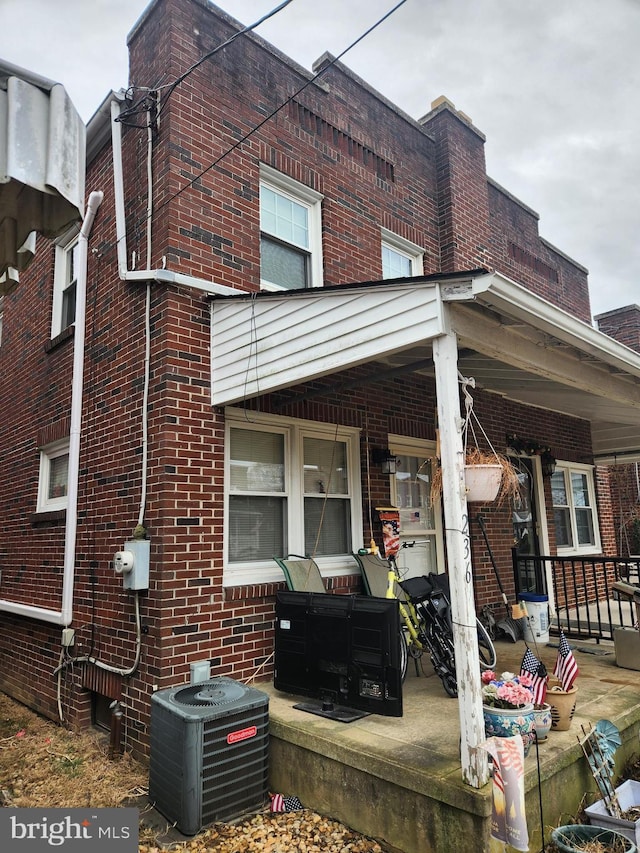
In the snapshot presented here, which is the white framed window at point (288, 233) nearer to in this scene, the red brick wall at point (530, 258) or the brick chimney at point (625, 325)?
the red brick wall at point (530, 258)

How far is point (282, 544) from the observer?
537cm

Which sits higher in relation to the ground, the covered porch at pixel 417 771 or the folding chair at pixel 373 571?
the folding chair at pixel 373 571

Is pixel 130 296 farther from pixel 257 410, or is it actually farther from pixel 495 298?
pixel 495 298

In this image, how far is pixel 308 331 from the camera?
410 centimetres

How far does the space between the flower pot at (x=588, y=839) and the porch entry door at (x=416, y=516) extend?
10.8ft

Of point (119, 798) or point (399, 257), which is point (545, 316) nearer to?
point (399, 257)

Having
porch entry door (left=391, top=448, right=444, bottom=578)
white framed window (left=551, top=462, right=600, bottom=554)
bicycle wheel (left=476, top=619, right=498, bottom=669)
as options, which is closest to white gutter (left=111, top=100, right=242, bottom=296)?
porch entry door (left=391, top=448, right=444, bottom=578)

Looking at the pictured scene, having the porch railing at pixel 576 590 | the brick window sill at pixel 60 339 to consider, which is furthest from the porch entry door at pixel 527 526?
the brick window sill at pixel 60 339

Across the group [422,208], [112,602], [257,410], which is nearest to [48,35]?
[257,410]

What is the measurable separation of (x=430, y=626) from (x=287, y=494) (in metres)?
1.68

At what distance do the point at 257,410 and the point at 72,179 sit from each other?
2.82 metres

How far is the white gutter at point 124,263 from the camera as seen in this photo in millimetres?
4766

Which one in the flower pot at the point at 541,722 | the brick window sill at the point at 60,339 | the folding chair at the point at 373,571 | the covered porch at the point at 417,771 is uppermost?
the brick window sill at the point at 60,339

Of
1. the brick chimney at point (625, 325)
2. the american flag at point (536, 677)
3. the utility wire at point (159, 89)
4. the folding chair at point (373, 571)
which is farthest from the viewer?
the brick chimney at point (625, 325)
